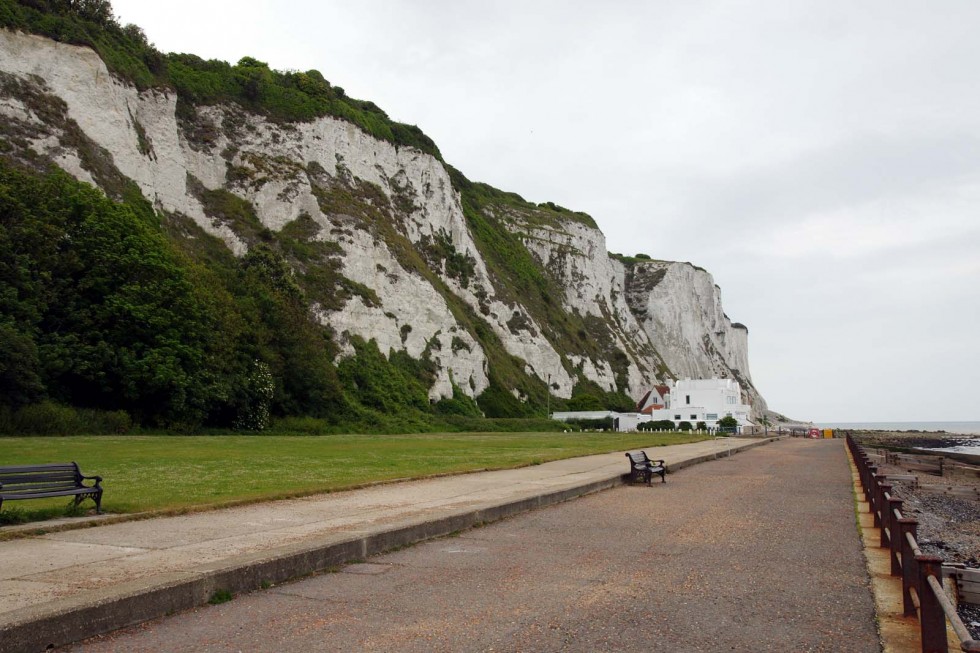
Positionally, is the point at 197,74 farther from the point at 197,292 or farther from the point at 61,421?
the point at 61,421

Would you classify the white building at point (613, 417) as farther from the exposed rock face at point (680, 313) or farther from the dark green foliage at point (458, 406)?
the exposed rock face at point (680, 313)

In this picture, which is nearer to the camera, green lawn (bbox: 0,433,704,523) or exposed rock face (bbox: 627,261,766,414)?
green lawn (bbox: 0,433,704,523)

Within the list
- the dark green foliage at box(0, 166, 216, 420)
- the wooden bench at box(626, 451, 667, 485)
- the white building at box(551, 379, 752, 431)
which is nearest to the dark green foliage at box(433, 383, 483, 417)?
the dark green foliage at box(0, 166, 216, 420)

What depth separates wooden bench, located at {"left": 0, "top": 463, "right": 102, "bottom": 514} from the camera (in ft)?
30.8

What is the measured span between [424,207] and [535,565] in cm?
7499

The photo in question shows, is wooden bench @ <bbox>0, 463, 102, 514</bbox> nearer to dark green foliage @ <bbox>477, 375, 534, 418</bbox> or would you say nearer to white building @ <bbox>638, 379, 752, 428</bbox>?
dark green foliage @ <bbox>477, 375, 534, 418</bbox>

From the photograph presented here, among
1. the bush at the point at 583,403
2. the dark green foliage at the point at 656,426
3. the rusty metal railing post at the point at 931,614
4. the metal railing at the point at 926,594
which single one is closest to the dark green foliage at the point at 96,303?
the metal railing at the point at 926,594

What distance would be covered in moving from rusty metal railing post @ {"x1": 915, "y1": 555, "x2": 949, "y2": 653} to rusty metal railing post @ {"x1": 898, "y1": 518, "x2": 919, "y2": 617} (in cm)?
137

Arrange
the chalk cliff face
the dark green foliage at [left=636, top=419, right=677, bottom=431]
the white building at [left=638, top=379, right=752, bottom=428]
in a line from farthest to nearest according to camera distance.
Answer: the white building at [left=638, top=379, right=752, bottom=428] → the dark green foliage at [left=636, top=419, right=677, bottom=431] → the chalk cliff face

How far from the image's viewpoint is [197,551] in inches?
307

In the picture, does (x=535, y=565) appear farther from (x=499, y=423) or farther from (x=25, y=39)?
(x=25, y=39)

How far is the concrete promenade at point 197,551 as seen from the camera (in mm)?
5441

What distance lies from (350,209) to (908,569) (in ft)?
212

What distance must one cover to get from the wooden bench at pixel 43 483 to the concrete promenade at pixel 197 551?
94 centimetres
